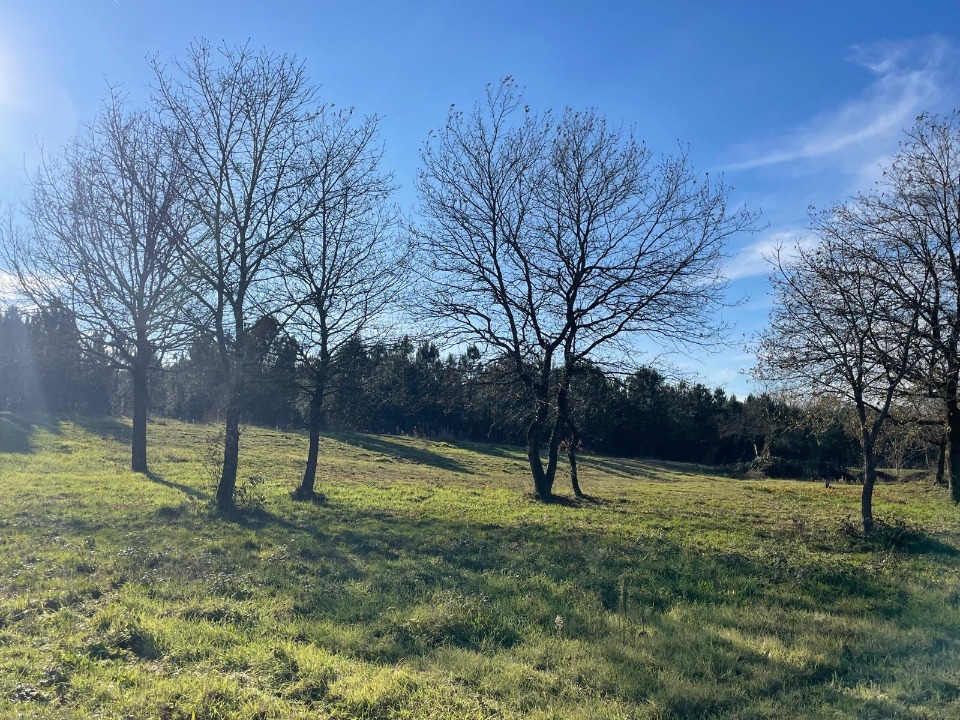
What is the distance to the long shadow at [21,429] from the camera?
21.5m

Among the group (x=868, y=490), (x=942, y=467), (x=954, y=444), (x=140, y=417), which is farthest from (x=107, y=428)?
(x=942, y=467)

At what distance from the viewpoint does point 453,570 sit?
8602 mm

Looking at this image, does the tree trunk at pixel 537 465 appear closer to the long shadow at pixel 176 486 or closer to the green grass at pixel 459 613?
the green grass at pixel 459 613

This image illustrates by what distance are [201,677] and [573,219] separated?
14.5 meters

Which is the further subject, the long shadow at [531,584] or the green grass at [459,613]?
the long shadow at [531,584]

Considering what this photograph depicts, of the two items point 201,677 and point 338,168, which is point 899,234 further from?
point 201,677

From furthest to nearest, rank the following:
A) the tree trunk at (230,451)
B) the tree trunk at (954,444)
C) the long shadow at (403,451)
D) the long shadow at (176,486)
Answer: the long shadow at (403,451)
the tree trunk at (954,444)
the long shadow at (176,486)
the tree trunk at (230,451)

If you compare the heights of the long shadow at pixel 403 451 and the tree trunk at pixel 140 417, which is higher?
the tree trunk at pixel 140 417

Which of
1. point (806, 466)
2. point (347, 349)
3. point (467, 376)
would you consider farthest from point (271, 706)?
point (806, 466)

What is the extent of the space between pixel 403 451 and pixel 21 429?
1685cm

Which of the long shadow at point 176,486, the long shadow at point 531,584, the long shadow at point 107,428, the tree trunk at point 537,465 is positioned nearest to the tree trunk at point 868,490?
the long shadow at point 531,584

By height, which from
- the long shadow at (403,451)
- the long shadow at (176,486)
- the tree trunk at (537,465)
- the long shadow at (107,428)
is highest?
the tree trunk at (537,465)

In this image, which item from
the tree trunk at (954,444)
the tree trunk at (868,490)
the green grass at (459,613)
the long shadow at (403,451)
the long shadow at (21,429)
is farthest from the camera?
the long shadow at (403,451)

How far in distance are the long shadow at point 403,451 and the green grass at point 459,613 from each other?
55.0 feet
